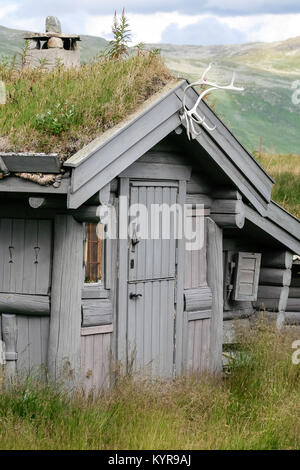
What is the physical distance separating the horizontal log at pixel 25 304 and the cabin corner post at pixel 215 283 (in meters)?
2.49

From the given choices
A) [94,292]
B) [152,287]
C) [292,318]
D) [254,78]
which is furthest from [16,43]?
[94,292]

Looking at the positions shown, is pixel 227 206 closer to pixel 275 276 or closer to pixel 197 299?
pixel 197 299

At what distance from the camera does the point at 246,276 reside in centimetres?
1069

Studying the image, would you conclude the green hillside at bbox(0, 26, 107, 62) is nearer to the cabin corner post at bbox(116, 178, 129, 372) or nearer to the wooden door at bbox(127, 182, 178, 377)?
the wooden door at bbox(127, 182, 178, 377)

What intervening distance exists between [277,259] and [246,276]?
2.38ft

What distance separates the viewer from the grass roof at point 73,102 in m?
7.85

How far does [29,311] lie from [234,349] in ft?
11.6

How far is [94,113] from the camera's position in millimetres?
8125

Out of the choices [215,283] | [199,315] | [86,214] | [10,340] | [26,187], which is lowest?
[10,340]

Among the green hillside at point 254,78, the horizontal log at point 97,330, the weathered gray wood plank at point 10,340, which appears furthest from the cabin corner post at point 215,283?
the green hillside at point 254,78
